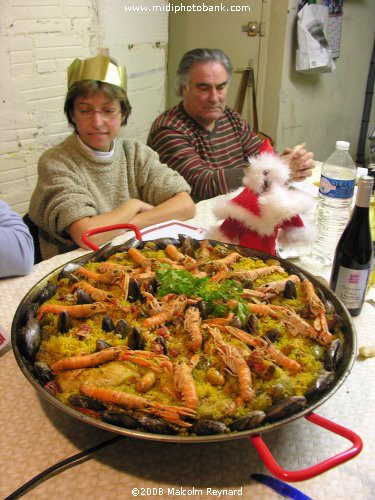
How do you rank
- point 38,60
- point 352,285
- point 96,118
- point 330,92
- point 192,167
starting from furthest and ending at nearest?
point 330,92 → point 38,60 → point 192,167 → point 96,118 → point 352,285

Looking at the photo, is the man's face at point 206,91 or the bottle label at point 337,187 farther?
the man's face at point 206,91

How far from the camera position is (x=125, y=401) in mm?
753

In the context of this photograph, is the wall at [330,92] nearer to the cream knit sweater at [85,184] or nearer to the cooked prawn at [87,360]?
the cream knit sweater at [85,184]

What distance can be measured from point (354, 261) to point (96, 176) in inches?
47.1

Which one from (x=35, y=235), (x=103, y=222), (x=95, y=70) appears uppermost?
(x=95, y=70)

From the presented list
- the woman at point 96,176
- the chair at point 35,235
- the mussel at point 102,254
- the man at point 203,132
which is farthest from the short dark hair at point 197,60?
the mussel at point 102,254

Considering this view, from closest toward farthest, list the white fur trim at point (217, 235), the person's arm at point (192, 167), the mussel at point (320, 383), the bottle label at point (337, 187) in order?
1. the mussel at point (320, 383)
2. the white fur trim at point (217, 235)
3. the bottle label at point (337, 187)
4. the person's arm at point (192, 167)

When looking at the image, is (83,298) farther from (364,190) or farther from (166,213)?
(166,213)

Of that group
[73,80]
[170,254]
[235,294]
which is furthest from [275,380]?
[73,80]

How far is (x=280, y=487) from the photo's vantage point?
2.40 ft

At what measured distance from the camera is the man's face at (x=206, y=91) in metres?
2.42

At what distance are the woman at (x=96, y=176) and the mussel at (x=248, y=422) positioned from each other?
1032 mm

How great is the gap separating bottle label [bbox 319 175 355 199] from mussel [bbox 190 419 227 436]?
104 cm

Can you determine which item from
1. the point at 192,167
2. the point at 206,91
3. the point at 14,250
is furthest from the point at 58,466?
the point at 206,91
